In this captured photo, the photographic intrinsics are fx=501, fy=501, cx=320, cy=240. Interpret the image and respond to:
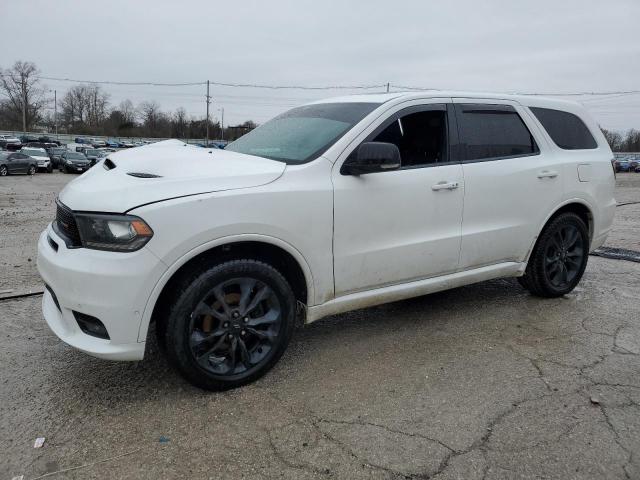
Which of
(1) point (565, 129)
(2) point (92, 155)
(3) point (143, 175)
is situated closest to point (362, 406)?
(3) point (143, 175)

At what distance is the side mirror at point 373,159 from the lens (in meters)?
3.08

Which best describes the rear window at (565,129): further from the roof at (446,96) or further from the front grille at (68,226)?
the front grille at (68,226)

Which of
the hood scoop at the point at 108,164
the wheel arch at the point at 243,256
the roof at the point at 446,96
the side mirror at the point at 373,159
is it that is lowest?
the wheel arch at the point at 243,256

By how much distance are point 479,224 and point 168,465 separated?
2.71m

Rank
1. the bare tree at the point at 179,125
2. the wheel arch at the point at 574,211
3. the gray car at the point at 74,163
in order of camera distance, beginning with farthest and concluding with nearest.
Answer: the bare tree at the point at 179,125 → the gray car at the point at 74,163 → the wheel arch at the point at 574,211

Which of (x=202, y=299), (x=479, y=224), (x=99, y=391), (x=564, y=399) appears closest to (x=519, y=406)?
(x=564, y=399)

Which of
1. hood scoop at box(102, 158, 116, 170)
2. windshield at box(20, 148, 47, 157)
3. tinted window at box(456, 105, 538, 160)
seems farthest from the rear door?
windshield at box(20, 148, 47, 157)

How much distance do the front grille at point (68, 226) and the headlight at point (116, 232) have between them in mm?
126

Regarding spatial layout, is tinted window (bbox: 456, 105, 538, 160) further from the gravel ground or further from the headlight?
the headlight

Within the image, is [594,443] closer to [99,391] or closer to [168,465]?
[168,465]

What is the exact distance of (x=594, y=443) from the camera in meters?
2.52

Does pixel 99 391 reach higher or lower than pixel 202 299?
lower

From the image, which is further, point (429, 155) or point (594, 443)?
point (429, 155)

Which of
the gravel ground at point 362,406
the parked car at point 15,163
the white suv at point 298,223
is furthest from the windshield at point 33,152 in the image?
the white suv at point 298,223
